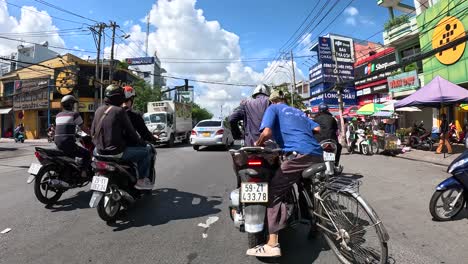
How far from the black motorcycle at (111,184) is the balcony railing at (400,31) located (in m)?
21.8

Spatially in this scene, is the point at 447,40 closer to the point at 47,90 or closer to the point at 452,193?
the point at 452,193

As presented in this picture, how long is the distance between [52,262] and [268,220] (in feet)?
7.16

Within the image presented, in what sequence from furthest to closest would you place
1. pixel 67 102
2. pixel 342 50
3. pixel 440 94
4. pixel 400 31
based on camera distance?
pixel 342 50
pixel 400 31
pixel 440 94
pixel 67 102

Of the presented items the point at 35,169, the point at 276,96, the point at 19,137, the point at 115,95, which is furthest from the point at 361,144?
the point at 19,137

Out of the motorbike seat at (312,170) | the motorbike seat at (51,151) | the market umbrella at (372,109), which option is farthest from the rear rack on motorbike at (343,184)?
the market umbrella at (372,109)

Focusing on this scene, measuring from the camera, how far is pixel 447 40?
17297 millimetres

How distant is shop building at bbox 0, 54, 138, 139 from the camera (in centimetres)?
3356

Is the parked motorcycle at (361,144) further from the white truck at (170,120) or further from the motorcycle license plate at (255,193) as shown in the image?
the motorcycle license plate at (255,193)

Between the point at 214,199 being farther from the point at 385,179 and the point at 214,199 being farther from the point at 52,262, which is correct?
the point at 385,179

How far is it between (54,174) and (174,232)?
8.77 ft

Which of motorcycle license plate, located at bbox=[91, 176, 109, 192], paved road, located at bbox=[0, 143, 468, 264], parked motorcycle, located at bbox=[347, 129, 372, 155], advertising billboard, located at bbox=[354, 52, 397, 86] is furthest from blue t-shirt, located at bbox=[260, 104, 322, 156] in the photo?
advertising billboard, located at bbox=[354, 52, 397, 86]

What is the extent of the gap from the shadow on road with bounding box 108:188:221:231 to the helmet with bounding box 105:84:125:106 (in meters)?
1.66

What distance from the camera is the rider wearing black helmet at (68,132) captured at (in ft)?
18.3

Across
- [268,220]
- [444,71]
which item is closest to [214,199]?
[268,220]
